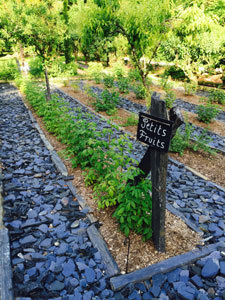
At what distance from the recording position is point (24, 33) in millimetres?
7461

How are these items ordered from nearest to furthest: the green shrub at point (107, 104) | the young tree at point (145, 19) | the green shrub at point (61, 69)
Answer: the young tree at point (145, 19) → the green shrub at point (107, 104) → the green shrub at point (61, 69)

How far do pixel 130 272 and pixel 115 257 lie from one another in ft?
0.85

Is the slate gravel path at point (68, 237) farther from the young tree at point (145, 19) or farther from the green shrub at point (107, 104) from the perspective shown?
the green shrub at point (107, 104)

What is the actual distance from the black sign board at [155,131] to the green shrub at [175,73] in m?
14.5

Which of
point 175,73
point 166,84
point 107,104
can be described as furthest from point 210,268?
point 175,73

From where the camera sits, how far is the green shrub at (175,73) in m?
15.4

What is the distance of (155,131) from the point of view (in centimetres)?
217

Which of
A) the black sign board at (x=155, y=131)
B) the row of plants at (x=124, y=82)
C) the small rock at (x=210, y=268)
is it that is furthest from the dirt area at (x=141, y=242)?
the row of plants at (x=124, y=82)

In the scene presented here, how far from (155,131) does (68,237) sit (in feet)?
6.01

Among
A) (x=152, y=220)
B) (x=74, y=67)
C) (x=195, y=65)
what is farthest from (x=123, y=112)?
(x=74, y=67)

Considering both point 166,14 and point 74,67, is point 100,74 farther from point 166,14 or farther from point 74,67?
point 166,14

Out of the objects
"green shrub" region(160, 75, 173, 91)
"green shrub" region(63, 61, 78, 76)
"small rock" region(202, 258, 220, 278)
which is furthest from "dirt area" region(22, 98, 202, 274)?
"green shrub" region(63, 61, 78, 76)

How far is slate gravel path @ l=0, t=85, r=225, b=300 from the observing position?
→ 220cm

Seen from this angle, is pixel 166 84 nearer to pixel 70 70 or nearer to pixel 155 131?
pixel 70 70
